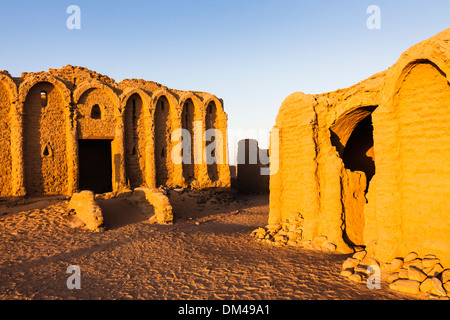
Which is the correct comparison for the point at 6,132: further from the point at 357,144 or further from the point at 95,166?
the point at 357,144

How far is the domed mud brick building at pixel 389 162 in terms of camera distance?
586 cm

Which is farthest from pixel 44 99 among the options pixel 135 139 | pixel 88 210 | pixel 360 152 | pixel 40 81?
pixel 360 152

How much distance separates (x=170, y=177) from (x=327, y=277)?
1452cm

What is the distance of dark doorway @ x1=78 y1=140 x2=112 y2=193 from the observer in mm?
20422

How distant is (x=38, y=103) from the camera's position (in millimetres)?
15297

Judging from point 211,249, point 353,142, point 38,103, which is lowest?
point 211,249

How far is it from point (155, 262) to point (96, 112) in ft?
41.7

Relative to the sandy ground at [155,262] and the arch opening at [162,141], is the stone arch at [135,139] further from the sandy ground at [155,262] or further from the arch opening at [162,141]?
the sandy ground at [155,262]

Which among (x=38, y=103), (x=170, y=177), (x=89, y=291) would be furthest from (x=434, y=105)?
(x=38, y=103)

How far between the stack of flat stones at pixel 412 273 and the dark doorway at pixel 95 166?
18227 mm

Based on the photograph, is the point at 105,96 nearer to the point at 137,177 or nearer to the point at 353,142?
the point at 137,177

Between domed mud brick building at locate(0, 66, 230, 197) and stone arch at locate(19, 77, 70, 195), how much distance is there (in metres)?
0.04

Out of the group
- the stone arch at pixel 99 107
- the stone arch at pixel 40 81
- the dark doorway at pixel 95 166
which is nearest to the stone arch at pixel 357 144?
the stone arch at pixel 99 107

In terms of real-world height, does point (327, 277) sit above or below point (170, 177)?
below
